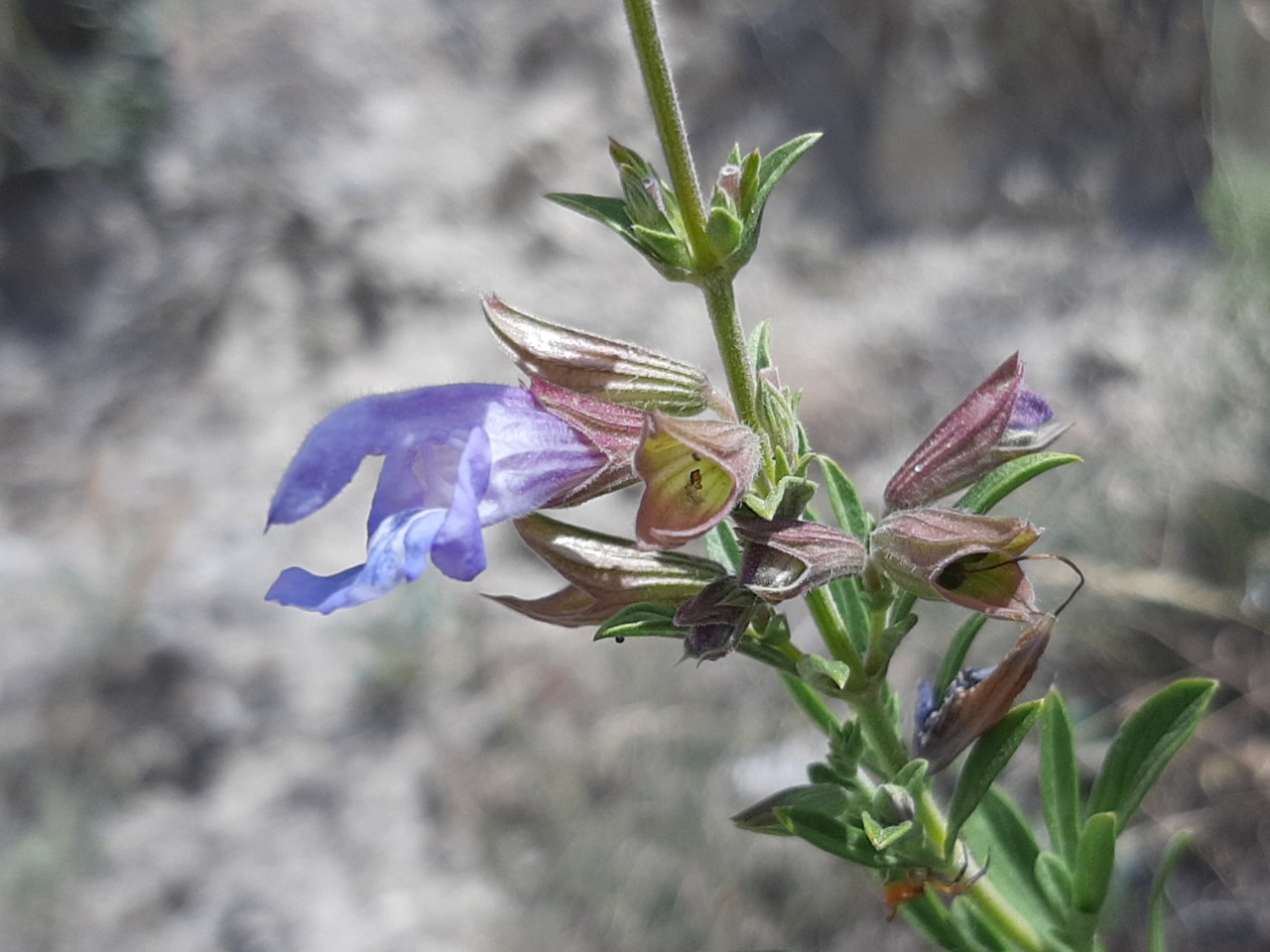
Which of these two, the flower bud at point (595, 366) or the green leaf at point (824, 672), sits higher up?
the flower bud at point (595, 366)

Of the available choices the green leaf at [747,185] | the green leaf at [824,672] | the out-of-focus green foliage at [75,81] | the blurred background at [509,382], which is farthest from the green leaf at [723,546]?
Answer: the out-of-focus green foliage at [75,81]

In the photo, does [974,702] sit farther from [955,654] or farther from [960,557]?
[960,557]

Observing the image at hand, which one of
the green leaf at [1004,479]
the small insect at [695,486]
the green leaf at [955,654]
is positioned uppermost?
the small insect at [695,486]

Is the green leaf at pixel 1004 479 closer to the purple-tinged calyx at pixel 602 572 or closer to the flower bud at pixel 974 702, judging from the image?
the flower bud at pixel 974 702

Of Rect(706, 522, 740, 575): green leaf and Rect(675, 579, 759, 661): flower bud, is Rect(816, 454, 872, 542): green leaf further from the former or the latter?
Rect(675, 579, 759, 661): flower bud

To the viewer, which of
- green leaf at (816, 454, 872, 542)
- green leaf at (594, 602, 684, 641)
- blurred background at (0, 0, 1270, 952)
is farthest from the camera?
blurred background at (0, 0, 1270, 952)

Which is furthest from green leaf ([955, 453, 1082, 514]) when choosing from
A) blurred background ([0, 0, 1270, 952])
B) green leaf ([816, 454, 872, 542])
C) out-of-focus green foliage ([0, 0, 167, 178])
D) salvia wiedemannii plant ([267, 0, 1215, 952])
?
out-of-focus green foliage ([0, 0, 167, 178])
